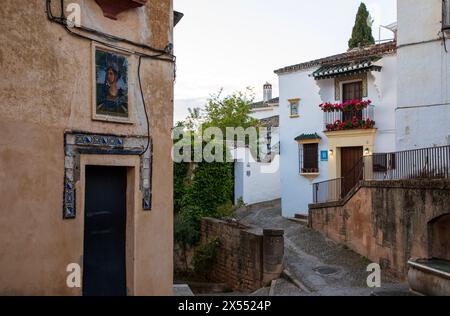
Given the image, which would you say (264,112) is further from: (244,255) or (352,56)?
(244,255)

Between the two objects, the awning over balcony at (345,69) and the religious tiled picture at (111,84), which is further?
the awning over balcony at (345,69)

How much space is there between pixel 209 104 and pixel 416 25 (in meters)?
18.2

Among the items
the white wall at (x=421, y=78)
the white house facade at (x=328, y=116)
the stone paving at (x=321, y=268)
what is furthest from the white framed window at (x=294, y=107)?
the white wall at (x=421, y=78)

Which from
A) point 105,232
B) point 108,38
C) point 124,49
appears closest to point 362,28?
point 124,49

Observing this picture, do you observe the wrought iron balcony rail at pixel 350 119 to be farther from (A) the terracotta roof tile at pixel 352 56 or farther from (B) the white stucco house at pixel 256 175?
(B) the white stucco house at pixel 256 175

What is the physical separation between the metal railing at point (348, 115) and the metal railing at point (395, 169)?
73.5 inches

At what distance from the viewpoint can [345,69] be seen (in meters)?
19.4

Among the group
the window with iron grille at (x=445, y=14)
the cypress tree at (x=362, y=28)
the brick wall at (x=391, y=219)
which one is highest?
the cypress tree at (x=362, y=28)

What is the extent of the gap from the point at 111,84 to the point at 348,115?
14168 mm

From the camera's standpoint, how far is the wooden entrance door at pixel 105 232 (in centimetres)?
748

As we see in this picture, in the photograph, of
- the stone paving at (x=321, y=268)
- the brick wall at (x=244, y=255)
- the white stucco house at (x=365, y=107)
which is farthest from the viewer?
the white stucco house at (x=365, y=107)

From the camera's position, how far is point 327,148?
68.1ft

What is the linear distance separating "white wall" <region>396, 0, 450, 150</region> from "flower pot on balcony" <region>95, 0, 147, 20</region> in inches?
445

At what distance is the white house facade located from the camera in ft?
62.2
